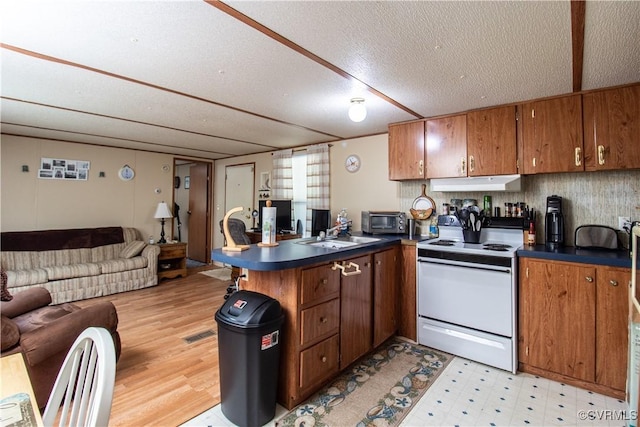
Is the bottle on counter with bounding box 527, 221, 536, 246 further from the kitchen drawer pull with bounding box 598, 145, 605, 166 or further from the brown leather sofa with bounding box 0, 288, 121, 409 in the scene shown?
the brown leather sofa with bounding box 0, 288, 121, 409

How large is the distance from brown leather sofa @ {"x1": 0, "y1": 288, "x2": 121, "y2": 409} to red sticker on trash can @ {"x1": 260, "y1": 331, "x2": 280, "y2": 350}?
128 centimetres

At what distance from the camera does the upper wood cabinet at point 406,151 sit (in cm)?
333

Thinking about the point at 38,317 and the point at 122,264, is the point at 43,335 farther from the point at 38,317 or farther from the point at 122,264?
the point at 122,264

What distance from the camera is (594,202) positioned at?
2.67 meters

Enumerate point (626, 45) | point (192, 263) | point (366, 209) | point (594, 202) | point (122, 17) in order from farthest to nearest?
point (192, 263) → point (366, 209) → point (594, 202) → point (626, 45) → point (122, 17)

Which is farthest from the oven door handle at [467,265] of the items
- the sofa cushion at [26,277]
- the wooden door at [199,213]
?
the wooden door at [199,213]

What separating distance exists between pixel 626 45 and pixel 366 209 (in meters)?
2.74

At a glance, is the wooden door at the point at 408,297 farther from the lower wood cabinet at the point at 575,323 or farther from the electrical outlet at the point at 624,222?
the electrical outlet at the point at 624,222

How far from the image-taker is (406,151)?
11.2ft

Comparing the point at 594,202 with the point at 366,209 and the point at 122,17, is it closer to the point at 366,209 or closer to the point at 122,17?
the point at 366,209

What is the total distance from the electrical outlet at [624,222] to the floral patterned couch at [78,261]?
18.5 feet

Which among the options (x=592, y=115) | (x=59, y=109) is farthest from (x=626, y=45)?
(x=59, y=109)

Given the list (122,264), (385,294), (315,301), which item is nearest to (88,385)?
(315,301)

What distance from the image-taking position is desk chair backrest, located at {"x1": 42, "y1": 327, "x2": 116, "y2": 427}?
2.68ft
